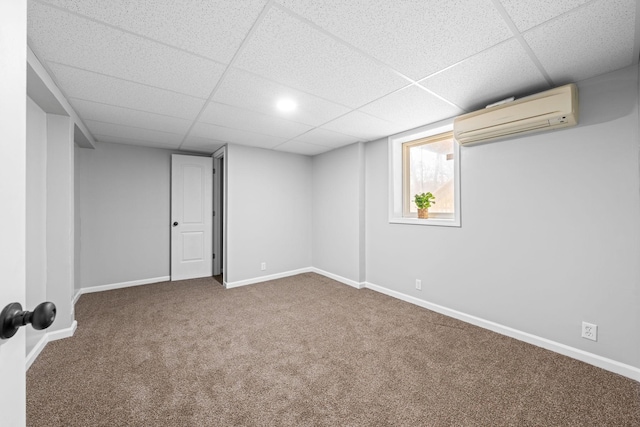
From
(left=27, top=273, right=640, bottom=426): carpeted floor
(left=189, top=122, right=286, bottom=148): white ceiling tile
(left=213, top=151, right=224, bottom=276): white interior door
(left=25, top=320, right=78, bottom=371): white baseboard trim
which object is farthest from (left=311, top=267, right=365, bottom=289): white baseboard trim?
(left=25, top=320, right=78, bottom=371): white baseboard trim

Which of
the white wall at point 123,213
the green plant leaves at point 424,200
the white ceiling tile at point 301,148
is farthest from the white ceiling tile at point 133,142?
the green plant leaves at point 424,200

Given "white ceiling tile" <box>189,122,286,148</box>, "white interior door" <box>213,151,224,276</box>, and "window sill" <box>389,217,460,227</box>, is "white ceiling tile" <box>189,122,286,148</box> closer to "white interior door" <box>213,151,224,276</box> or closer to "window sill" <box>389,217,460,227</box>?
"white interior door" <box>213,151,224,276</box>

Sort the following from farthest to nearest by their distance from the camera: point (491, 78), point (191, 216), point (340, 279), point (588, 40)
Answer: point (191, 216) < point (340, 279) < point (491, 78) < point (588, 40)

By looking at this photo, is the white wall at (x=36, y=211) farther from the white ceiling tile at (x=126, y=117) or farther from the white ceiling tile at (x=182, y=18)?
the white ceiling tile at (x=182, y=18)

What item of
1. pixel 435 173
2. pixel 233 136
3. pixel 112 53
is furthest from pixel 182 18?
pixel 435 173

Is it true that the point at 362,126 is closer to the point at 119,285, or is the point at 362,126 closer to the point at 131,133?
the point at 131,133

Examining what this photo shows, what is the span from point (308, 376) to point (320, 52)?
2.23 meters

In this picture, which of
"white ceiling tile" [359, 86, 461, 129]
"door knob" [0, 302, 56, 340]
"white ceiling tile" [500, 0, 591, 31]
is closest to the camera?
"door knob" [0, 302, 56, 340]

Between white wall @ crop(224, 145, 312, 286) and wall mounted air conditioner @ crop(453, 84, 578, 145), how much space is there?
2901 millimetres

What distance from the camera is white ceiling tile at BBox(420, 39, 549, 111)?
1.76m

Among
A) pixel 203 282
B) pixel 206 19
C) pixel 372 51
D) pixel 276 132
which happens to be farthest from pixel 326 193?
pixel 206 19

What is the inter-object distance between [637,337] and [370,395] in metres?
1.96

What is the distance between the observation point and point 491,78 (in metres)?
2.05

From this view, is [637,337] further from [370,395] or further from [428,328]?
[370,395]
